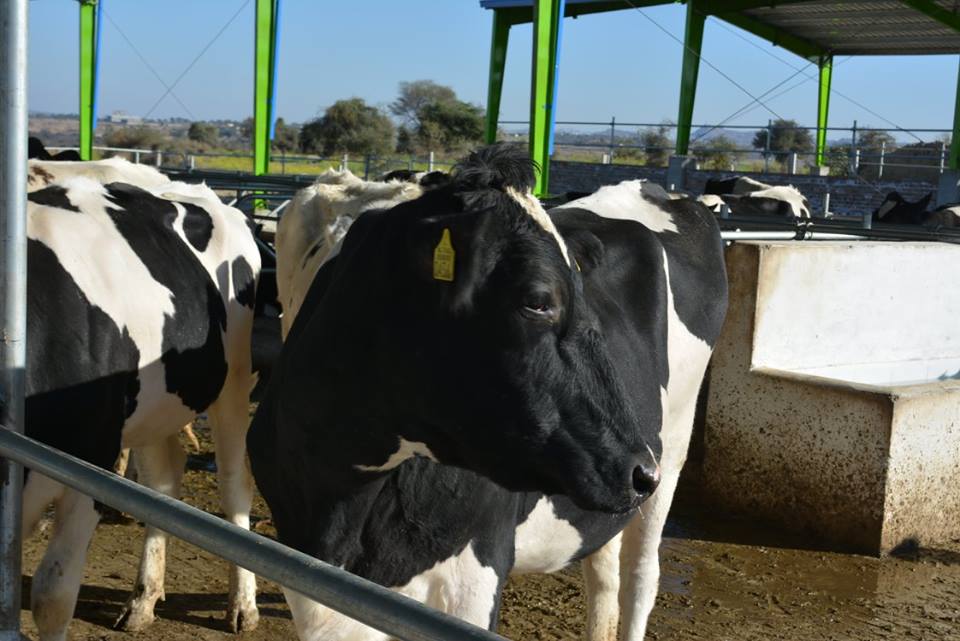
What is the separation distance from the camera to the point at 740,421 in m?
6.39

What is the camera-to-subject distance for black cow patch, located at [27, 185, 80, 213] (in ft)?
13.5

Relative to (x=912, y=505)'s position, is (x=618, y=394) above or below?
above

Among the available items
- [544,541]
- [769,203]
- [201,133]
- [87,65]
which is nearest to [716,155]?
[87,65]

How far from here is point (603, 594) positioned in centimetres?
417

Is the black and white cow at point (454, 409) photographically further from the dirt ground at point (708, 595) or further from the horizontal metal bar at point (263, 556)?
the dirt ground at point (708, 595)

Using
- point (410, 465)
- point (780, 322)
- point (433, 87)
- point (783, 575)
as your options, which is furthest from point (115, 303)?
point (433, 87)

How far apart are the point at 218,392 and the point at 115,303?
971 mm

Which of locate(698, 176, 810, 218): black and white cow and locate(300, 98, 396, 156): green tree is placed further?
locate(300, 98, 396, 156): green tree

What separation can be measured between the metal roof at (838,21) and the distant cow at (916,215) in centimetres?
870

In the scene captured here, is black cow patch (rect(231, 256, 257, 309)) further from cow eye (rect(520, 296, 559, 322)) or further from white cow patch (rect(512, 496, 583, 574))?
cow eye (rect(520, 296, 559, 322))

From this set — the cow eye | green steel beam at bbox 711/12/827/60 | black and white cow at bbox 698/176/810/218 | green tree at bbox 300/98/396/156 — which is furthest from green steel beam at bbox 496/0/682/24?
green tree at bbox 300/98/396/156

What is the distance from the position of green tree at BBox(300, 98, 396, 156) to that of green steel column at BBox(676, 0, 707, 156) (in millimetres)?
29541

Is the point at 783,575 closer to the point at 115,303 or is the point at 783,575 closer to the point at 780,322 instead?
the point at 780,322

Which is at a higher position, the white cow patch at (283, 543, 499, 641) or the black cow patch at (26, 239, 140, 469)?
the black cow patch at (26, 239, 140, 469)
